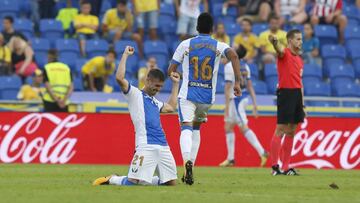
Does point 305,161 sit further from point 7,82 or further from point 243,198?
point 243,198

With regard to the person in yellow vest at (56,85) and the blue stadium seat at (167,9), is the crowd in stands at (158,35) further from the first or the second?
the person in yellow vest at (56,85)

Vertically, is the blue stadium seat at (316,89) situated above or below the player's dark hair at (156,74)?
below

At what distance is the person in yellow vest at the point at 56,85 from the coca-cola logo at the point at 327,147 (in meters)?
4.84

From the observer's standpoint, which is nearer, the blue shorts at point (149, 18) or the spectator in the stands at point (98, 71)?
the spectator in the stands at point (98, 71)

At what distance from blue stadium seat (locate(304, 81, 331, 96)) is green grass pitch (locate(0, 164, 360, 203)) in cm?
905

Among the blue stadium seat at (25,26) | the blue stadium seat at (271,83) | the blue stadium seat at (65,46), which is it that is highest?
the blue stadium seat at (25,26)

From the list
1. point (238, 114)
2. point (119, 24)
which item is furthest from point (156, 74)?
point (119, 24)

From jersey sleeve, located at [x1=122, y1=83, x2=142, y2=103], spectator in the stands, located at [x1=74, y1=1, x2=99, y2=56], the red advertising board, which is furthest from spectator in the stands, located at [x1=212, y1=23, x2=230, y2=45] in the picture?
jersey sleeve, located at [x1=122, y1=83, x2=142, y2=103]

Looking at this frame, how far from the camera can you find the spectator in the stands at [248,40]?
24.2 meters

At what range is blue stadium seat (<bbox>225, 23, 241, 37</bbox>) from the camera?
25.4 meters

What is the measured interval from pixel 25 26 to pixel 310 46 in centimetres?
706

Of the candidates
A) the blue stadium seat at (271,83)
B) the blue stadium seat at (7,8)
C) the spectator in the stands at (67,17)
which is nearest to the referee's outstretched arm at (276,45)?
the blue stadium seat at (271,83)

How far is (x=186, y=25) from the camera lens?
2491cm

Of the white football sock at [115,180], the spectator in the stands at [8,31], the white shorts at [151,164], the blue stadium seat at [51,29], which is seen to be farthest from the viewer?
the blue stadium seat at [51,29]
